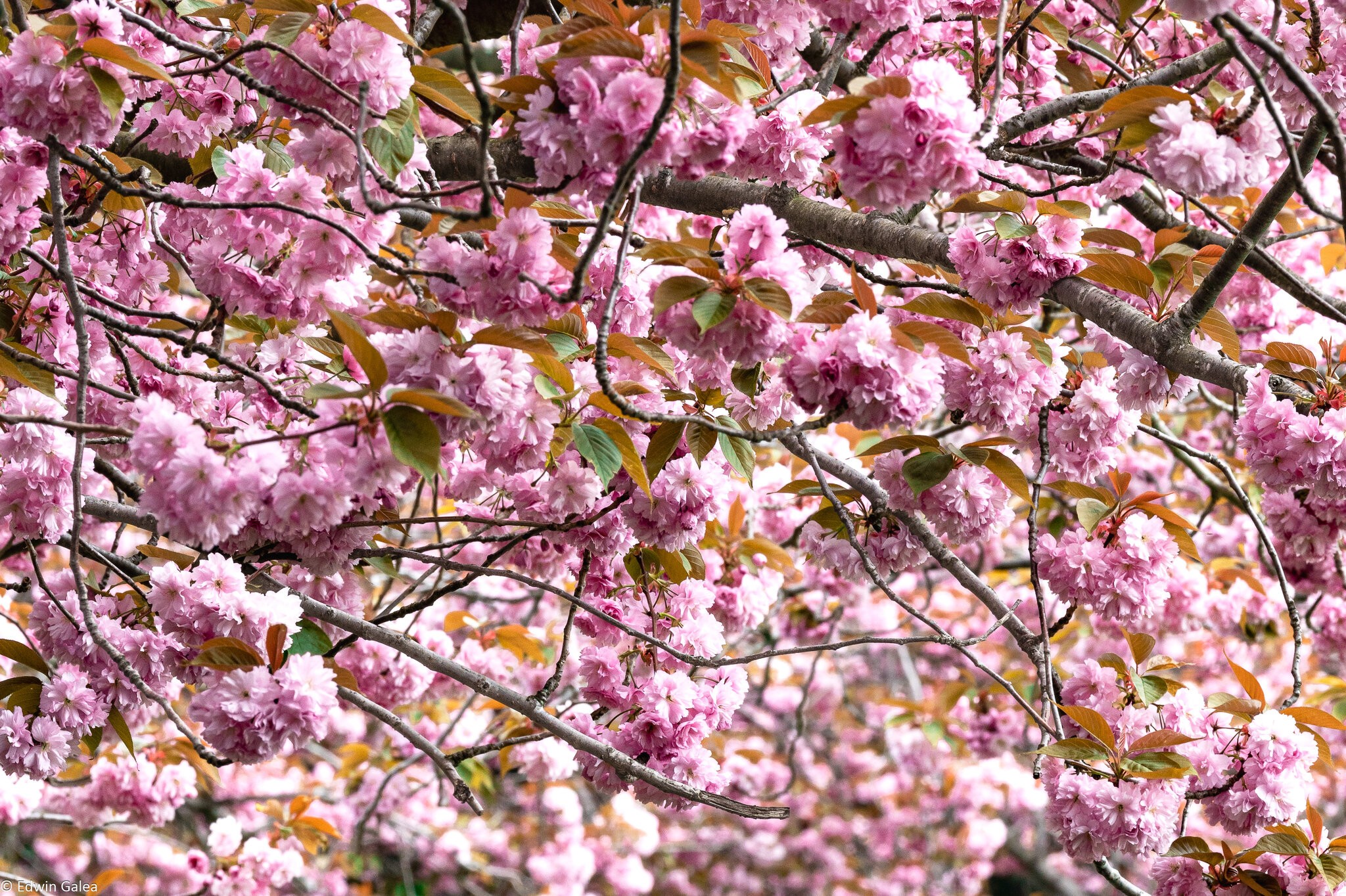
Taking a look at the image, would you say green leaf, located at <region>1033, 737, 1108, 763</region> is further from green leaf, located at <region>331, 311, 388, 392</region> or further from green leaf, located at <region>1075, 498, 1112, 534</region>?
green leaf, located at <region>331, 311, 388, 392</region>

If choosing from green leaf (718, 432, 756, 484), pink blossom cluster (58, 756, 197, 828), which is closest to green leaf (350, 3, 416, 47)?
green leaf (718, 432, 756, 484)

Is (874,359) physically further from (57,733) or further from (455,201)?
(57,733)

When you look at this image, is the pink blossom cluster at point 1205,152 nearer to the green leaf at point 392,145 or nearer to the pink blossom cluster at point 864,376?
the pink blossom cluster at point 864,376

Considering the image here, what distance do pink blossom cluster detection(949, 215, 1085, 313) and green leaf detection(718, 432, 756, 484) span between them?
0.56 meters

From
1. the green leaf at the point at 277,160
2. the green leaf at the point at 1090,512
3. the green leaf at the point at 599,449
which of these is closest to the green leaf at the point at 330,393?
the green leaf at the point at 599,449

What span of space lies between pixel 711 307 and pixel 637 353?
0.87ft

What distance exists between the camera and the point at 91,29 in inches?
63.1

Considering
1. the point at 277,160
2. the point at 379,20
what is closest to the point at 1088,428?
the point at 379,20

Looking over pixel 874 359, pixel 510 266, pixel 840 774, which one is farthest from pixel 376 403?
pixel 840 774

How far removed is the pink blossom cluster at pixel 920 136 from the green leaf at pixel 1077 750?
41.3 inches

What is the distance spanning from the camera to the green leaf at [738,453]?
196 cm

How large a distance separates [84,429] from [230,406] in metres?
0.87

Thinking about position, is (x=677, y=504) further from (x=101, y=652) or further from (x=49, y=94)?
(x=49, y=94)

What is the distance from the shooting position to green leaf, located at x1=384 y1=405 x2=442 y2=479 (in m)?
1.33
